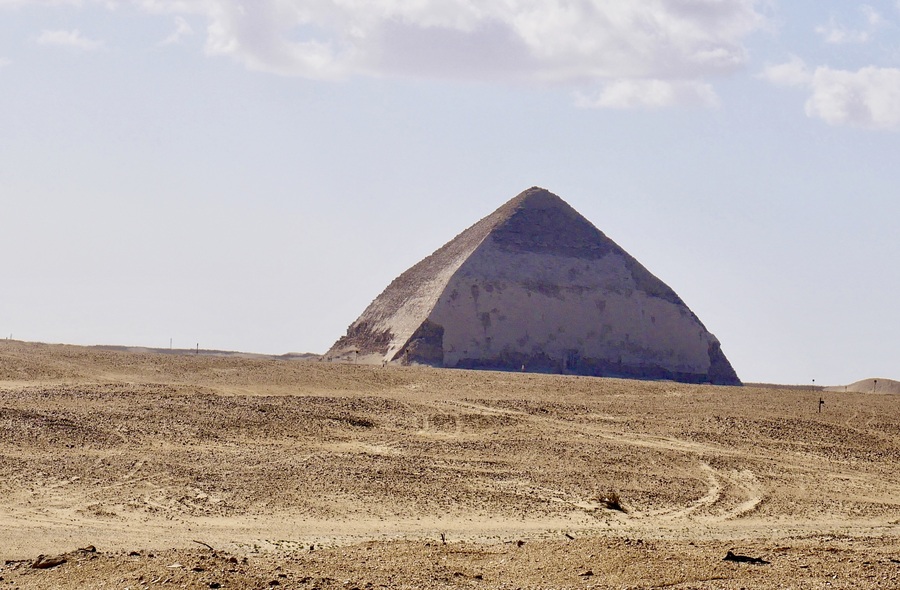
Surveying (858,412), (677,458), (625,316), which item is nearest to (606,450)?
(677,458)

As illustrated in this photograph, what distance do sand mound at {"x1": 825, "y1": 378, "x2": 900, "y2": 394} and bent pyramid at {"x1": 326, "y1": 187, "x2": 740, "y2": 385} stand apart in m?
14.2

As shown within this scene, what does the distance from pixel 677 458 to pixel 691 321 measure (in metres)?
54.4

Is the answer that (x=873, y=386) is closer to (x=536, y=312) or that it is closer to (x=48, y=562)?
(x=536, y=312)

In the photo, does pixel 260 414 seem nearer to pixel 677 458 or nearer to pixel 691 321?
pixel 677 458

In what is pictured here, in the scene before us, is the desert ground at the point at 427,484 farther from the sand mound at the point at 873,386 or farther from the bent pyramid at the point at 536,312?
the bent pyramid at the point at 536,312

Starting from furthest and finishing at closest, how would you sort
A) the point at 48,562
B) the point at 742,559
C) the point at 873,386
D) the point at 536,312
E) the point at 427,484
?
1. the point at 536,312
2. the point at 873,386
3. the point at 427,484
4. the point at 742,559
5. the point at 48,562

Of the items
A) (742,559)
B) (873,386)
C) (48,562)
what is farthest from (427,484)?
(873,386)

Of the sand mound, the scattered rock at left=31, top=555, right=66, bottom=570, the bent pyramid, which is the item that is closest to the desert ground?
the scattered rock at left=31, top=555, right=66, bottom=570

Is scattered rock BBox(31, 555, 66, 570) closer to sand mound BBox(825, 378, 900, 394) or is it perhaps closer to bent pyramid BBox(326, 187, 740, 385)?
sand mound BBox(825, 378, 900, 394)

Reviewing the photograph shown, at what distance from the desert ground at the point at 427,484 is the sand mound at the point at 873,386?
2223cm

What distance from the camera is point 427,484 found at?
1762 centimetres

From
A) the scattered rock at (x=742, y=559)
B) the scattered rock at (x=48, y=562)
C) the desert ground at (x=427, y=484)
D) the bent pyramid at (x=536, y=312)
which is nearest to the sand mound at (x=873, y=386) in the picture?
the bent pyramid at (x=536, y=312)

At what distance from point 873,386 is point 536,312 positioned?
20.3 metres

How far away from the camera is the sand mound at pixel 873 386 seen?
53.1 metres
